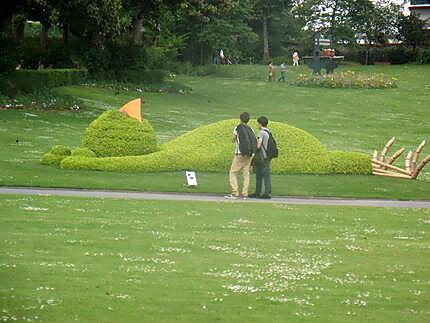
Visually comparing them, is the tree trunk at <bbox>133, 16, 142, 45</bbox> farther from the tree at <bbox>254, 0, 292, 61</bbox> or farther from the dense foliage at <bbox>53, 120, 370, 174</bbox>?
the tree at <bbox>254, 0, 292, 61</bbox>

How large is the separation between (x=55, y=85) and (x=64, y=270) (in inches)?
1288

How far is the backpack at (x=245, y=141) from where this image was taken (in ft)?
64.0

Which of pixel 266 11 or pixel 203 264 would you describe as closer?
pixel 203 264

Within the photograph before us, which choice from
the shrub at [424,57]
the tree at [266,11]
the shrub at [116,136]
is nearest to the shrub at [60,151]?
the shrub at [116,136]

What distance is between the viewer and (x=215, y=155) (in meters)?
23.8

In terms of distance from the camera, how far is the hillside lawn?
72.0ft

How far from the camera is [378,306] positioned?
32.6ft

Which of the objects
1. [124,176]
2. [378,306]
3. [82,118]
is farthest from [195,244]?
[82,118]

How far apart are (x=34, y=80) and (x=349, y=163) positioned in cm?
1899

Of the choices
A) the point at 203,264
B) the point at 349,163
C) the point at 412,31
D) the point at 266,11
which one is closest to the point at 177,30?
the point at 266,11

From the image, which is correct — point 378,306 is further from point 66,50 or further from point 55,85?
point 66,50

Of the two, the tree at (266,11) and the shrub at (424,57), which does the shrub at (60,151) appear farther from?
the tree at (266,11)

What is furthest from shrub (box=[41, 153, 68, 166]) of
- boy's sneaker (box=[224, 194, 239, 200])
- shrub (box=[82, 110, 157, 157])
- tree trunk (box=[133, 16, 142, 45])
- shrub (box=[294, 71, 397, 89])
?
shrub (box=[294, 71, 397, 89])

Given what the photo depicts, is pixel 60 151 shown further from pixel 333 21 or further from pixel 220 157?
pixel 333 21
